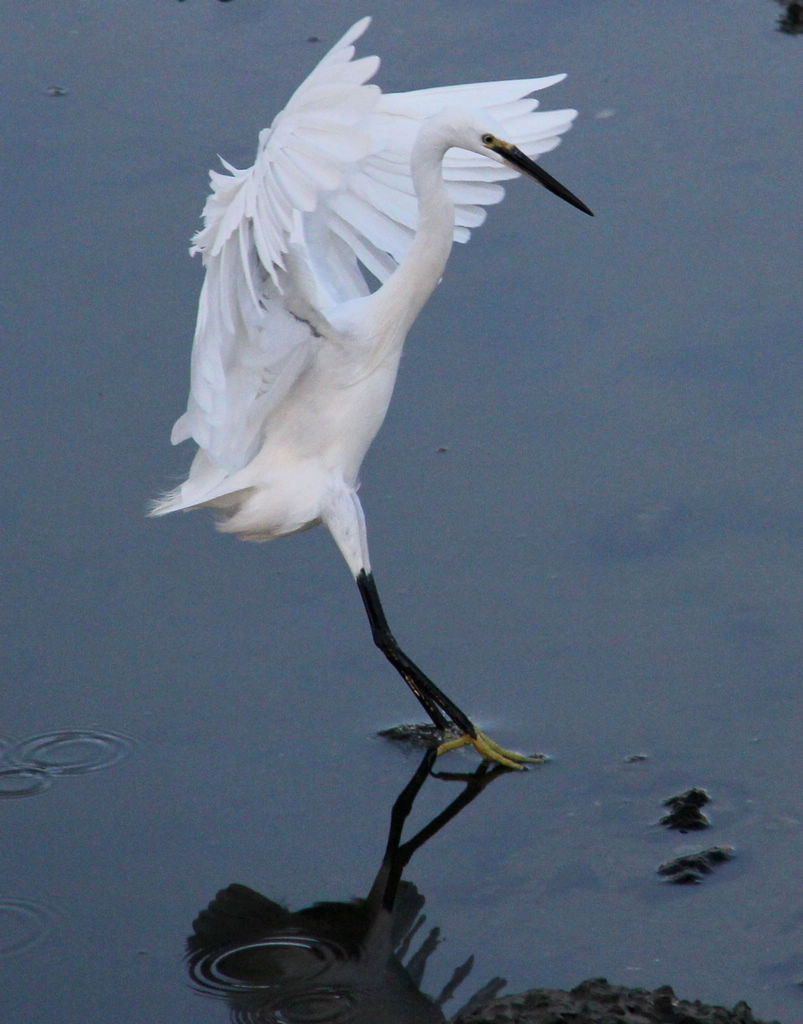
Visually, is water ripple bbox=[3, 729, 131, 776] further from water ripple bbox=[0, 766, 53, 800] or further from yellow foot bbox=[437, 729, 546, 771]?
yellow foot bbox=[437, 729, 546, 771]

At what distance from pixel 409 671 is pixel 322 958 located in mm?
894

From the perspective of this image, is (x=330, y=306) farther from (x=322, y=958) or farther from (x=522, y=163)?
(x=322, y=958)

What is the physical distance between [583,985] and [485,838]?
844mm

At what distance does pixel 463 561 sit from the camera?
5012 mm

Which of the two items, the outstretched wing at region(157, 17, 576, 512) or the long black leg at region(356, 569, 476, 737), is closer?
the outstretched wing at region(157, 17, 576, 512)

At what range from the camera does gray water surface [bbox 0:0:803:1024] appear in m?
3.93

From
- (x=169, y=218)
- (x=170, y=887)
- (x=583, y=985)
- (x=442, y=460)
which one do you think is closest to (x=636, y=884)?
(x=583, y=985)

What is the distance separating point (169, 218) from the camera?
6.67 m

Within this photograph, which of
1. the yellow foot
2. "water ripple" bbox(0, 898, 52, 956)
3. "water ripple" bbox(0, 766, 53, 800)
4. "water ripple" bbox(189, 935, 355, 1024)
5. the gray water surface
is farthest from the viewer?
the yellow foot

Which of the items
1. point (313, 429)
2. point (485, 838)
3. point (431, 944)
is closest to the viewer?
point (431, 944)

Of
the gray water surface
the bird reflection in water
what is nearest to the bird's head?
the gray water surface

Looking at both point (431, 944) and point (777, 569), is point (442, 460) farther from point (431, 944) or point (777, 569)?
point (431, 944)

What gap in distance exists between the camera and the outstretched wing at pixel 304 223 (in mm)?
3602

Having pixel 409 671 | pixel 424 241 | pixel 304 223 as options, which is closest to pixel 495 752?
pixel 409 671
